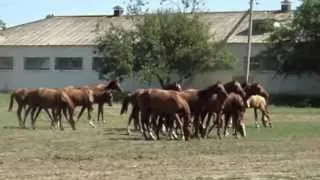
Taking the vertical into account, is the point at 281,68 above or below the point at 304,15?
below

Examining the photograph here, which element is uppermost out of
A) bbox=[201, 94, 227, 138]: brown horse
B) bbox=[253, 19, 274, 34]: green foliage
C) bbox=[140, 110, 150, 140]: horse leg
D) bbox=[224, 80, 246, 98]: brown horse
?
bbox=[253, 19, 274, 34]: green foliage

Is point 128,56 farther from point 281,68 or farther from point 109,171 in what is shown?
point 109,171

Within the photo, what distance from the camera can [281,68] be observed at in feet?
226

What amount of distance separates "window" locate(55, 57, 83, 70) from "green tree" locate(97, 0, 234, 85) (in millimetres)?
10179

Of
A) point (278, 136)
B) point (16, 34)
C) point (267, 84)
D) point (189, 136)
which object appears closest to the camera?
point (189, 136)

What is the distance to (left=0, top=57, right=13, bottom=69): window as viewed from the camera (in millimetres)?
86312

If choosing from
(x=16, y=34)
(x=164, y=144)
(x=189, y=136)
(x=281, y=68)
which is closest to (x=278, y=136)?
(x=189, y=136)

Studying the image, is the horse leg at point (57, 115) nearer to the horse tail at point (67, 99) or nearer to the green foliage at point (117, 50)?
the horse tail at point (67, 99)

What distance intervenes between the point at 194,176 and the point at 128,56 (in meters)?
54.1

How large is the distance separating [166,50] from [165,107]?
44.0m

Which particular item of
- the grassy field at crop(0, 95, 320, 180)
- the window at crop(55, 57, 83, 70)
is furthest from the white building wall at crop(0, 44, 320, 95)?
the grassy field at crop(0, 95, 320, 180)

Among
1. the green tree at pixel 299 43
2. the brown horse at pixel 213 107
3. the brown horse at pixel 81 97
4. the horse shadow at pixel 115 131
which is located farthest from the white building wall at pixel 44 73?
the brown horse at pixel 213 107

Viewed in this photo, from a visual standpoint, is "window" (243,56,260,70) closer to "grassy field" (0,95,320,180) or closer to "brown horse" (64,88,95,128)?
"brown horse" (64,88,95,128)

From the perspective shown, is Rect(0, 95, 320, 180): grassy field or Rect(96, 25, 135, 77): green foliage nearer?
Rect(0, 95, 320, 180): grassy field
